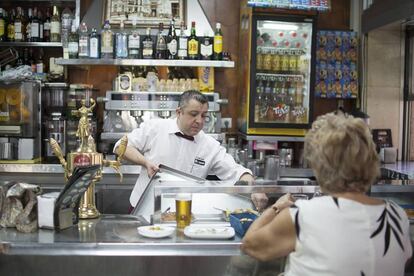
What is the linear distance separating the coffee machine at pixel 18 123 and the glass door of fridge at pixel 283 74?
213 centimetres

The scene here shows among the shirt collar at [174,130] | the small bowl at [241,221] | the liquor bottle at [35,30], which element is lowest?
the small bowl at [241,221]

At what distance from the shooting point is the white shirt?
1483 mm

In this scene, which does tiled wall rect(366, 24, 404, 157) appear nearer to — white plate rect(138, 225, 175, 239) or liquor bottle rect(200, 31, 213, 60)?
liquor bottle rect(200, 31, 213, 60)

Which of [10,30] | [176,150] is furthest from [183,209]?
[10,30]

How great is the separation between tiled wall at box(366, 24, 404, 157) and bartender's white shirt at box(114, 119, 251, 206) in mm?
2639

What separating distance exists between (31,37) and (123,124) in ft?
4.25

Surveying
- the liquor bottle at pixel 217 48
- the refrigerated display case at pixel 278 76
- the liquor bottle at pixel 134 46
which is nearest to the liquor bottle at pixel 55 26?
the liquor bottle at pixel 134 46

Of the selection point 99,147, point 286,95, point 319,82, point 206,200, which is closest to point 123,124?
point 99,147

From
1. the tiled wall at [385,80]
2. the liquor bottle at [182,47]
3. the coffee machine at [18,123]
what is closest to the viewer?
the coffee machine at [18,123]

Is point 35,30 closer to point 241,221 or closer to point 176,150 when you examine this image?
point 176,150

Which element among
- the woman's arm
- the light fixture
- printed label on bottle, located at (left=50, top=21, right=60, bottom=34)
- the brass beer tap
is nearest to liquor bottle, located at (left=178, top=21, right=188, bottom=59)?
the light fixture

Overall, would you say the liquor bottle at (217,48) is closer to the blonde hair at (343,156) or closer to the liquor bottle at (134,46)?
the liquor bottle at (134,46)

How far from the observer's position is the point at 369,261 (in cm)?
149

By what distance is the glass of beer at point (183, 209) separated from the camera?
7.04 feet
